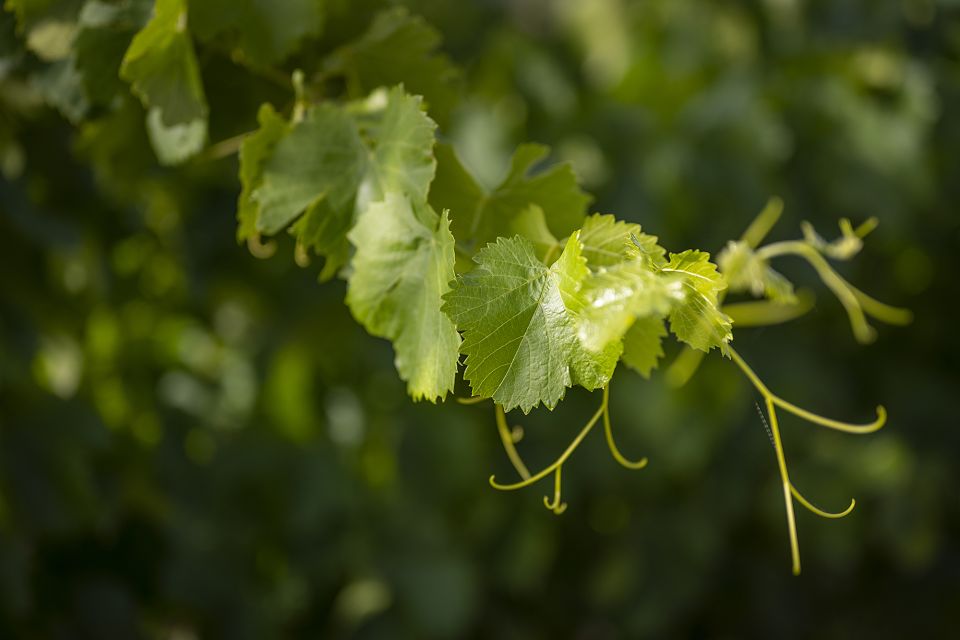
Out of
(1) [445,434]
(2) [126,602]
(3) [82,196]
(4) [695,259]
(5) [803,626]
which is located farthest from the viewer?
(5) [803,626]

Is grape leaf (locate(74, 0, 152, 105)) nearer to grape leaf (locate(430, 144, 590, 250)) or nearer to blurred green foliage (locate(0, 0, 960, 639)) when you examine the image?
grape leaf (locate(430, 144, 590, 250))

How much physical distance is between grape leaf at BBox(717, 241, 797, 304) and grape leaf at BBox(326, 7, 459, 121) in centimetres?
21

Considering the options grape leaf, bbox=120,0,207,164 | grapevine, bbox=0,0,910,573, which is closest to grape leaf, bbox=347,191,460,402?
grapevine, bbox=0,0,910,573

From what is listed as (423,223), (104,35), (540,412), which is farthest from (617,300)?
(540,412)

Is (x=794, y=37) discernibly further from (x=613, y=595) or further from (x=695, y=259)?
(x=695, y=259)

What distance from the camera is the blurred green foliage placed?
3.92 feet

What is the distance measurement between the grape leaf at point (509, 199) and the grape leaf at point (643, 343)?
0.25ft

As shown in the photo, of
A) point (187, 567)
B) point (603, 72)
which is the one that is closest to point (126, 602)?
point (187, 567)

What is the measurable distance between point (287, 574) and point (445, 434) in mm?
345

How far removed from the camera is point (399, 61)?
21.9 inches

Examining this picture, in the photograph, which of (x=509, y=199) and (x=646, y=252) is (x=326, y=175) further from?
(x=646, y=252)

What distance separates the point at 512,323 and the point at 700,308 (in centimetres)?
7

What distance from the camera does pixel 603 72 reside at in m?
1.54

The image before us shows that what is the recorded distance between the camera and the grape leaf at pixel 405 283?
39 cm
